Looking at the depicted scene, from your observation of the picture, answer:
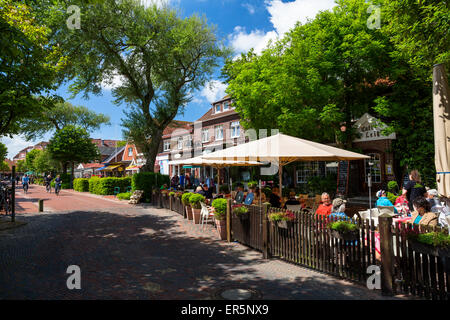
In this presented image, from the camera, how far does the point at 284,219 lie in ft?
19.1

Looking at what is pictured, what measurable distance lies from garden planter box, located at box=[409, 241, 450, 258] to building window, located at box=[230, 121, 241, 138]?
25713 mm

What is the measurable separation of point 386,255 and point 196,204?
7143 millimetres

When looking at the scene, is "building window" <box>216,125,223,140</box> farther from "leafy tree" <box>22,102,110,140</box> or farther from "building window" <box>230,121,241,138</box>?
"leafy tree" <box>22,102,110,140</box>

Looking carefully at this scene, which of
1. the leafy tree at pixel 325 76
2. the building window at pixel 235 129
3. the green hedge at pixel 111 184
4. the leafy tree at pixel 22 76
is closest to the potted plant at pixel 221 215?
the leafy tree at pixel 22 76

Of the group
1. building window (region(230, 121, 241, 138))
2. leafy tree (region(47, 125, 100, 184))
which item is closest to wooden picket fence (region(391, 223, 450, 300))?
building window (region(230, 121, 241, 138))

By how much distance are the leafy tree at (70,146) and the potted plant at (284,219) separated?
115 feet

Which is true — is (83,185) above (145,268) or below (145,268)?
above

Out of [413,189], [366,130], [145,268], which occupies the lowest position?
[145,268]

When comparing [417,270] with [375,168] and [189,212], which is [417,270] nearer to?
[189,212]

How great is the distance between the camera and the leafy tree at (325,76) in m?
14.7

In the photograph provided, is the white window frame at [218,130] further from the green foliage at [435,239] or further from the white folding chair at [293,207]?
the green foliage at [435,239]

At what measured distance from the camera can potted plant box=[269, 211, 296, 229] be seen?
580 cm

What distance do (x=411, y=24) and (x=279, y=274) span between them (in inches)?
346

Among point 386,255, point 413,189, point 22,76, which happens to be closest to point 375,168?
point 413,189
